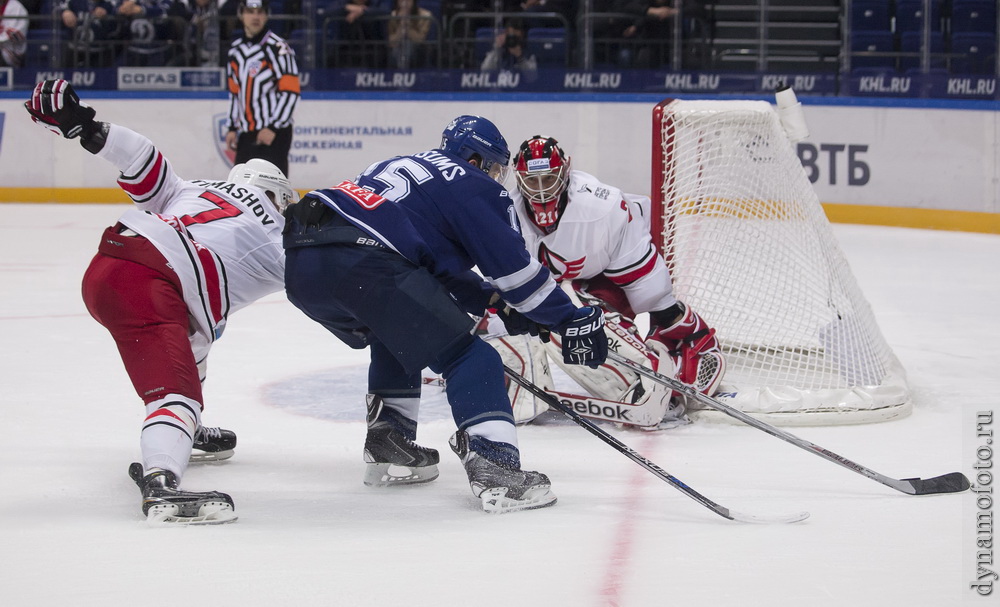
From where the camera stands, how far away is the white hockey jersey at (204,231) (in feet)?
8.86

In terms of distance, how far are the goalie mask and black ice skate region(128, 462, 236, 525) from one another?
1306 millimetres

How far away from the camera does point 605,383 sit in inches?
134

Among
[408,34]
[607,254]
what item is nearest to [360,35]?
[408,34]

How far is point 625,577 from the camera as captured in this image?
218 centimetres

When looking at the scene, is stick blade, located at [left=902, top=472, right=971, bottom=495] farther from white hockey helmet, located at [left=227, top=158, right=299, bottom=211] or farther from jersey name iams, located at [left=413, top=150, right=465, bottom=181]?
white hockey helmet, located at [left=227, top=158, right=299, bottom=211]

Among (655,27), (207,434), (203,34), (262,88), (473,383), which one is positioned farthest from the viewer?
(203,34)

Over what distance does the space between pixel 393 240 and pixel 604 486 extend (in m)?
0.78

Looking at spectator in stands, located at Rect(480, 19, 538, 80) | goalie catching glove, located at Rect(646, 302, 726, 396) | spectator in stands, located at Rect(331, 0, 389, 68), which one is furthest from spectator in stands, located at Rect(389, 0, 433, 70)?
goalie catching glove, located at Rect(646, 302, 726, 396)

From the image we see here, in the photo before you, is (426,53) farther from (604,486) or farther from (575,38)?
(604,486)

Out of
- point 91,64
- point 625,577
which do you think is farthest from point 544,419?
point 91,64

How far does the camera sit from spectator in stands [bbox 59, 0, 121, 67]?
8914mm

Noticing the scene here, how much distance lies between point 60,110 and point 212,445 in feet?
2.92

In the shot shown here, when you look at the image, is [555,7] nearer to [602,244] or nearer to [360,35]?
[360,35]

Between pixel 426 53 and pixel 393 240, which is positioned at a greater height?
pixel 426 53
